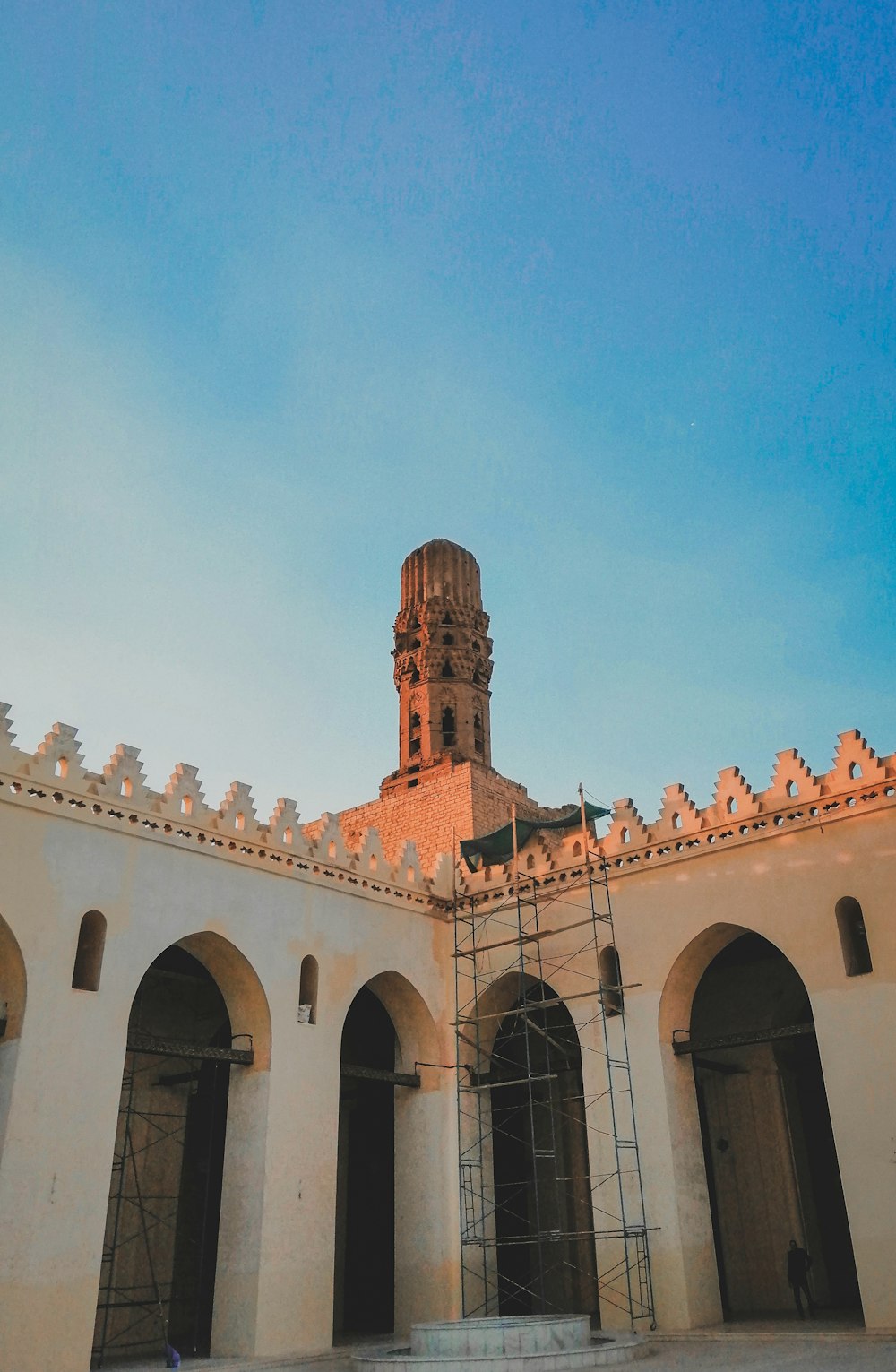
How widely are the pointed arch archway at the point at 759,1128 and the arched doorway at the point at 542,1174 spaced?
206 centimetres

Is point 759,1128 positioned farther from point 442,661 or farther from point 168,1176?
point 442,661

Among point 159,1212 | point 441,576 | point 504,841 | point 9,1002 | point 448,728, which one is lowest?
point 159,1212

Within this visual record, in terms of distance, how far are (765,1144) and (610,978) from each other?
12.9 ft

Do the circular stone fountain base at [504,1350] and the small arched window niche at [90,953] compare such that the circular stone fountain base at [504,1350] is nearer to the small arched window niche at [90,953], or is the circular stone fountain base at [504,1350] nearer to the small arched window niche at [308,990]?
the small arched window niche at [308,990]

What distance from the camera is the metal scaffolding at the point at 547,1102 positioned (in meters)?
15.1

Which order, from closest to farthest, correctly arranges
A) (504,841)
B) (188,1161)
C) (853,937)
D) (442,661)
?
(853,937)
(188,1161)
(504,841)
(442,661)

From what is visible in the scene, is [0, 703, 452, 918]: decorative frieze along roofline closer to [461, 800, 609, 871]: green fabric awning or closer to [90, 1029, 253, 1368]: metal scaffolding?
[461, 800, 609, 871]: green fabric awning

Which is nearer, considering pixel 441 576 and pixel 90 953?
pixel 90 953

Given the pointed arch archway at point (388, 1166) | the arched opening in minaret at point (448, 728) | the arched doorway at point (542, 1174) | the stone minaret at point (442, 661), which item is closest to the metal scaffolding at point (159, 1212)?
the pointed arch archway at point (388, 1166)

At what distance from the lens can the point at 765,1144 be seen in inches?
680

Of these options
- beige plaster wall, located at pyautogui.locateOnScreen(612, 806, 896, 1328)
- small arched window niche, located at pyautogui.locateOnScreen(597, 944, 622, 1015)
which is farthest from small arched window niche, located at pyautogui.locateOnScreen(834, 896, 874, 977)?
small arched window niche, located at pyautogui.locateOnScreen(597, 944, 622, 1015)

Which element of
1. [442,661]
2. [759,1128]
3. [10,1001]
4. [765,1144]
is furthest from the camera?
[442,661]

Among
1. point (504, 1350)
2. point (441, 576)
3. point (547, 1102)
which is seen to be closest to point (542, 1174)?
point (547, 1102)

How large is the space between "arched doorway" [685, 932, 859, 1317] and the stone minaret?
979 cm
